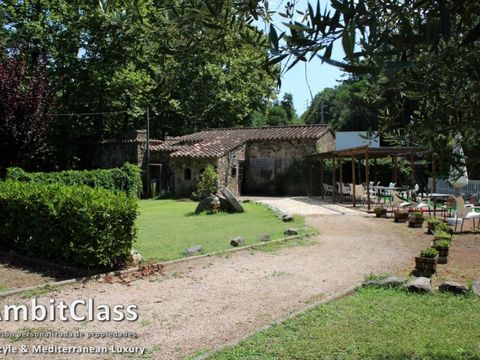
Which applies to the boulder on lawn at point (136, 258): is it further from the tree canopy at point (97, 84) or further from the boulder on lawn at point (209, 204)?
the tree canopy at point (97, 84)

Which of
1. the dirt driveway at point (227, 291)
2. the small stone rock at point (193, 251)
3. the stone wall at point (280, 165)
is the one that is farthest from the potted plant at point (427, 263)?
the stone wall at point (280, 165)

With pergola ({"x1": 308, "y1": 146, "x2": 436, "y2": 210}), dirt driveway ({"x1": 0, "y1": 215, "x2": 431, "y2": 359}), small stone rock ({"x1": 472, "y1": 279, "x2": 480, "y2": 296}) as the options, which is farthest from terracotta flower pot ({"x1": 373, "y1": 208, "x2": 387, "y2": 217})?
small stone rock ({"x1": 472, "y1": 279, "x2": 480, "y2": 296})

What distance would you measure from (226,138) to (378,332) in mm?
24355

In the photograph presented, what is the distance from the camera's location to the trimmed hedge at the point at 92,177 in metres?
16.9

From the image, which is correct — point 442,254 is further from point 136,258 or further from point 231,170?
point 231,170

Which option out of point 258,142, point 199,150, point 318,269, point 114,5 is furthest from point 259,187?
point 114,5

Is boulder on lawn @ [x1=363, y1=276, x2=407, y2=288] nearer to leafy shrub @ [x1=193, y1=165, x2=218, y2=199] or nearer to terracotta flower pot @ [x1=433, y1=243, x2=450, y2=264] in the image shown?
terracotta flower pot @ [x1=433, y1=243, x2=450, y2=264]

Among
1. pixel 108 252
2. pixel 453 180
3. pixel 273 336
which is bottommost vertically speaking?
pixel 273 336

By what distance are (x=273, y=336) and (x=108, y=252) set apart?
146 inches

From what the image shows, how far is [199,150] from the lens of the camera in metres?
25.9

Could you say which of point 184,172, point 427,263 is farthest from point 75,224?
point 184,172

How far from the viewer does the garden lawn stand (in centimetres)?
980

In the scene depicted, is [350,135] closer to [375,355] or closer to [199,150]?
[199,150]

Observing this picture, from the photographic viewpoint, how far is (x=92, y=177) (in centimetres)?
1978
